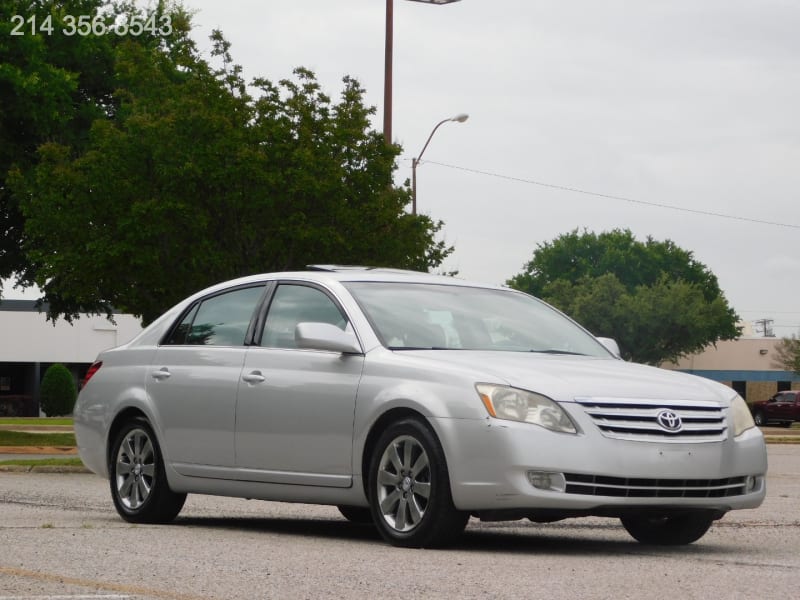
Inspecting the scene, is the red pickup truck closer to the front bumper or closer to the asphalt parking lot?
the asphalt parking lot

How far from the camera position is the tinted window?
1055 cm

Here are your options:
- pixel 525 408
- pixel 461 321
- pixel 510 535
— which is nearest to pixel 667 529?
pixel 510 535

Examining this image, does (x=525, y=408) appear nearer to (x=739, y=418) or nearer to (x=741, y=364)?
(x=739, y=418)

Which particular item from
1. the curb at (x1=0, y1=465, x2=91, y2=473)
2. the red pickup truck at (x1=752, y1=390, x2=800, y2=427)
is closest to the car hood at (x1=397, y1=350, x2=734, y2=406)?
the curb at (x1=0, y1=465, x2=91, y2=473)

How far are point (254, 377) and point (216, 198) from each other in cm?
1272

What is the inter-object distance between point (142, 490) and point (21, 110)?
2018cm

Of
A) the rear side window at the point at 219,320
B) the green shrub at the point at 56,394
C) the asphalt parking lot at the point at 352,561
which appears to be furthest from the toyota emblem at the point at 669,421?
the green shrub at the point at 56,394

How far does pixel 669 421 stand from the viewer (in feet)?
30.1

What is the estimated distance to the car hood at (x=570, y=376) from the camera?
30.1 ft

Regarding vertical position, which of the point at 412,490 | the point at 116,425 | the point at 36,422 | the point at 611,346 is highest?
the point at 611,346

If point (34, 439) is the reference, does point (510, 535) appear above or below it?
above

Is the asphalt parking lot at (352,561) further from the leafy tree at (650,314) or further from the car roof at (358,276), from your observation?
the leafy tree at (650,314)

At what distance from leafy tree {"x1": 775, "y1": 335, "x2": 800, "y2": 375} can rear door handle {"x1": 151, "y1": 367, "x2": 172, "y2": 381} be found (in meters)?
67.2

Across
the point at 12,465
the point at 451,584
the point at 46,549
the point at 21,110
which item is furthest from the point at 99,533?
the point at 21,110
